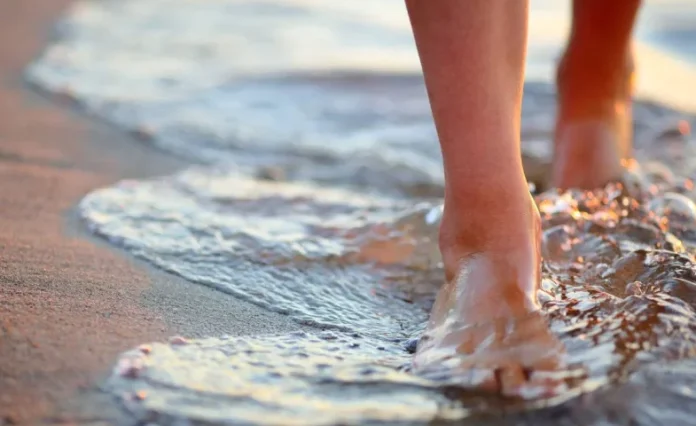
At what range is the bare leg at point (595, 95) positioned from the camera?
2088 millimetres

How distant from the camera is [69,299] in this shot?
1338mm

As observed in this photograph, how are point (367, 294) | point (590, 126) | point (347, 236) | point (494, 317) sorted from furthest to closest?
point (590, 126)
point (347, 236)
point (367, 294)
point (494, 317)

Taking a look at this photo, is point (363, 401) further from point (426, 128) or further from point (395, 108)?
point (395, 108)

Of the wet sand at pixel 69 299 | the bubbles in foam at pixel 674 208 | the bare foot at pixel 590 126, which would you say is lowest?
the wet sand at pixel 69 299

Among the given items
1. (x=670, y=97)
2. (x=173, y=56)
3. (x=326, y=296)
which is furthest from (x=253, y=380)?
(x=173, y=56)

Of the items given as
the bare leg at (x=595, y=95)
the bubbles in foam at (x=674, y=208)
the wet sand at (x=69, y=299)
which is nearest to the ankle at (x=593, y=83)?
the bare leg at (x=595, y=95)

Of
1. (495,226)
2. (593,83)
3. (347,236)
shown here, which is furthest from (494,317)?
(593,83)

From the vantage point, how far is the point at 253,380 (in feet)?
3.73

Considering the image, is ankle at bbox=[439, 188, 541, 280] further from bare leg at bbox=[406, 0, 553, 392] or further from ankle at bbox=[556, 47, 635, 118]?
ankle at bbox=[556, 47, 635, 118]

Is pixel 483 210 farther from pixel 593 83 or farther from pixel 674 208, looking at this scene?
pixel 593 83

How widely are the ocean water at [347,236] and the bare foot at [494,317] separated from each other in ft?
0.10

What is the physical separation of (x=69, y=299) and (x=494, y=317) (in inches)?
27.9

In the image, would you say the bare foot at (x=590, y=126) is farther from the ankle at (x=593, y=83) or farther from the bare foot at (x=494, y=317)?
the bare foot at (x=494, y=317)

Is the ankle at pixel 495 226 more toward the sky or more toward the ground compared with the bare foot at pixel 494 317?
more toward the sky
